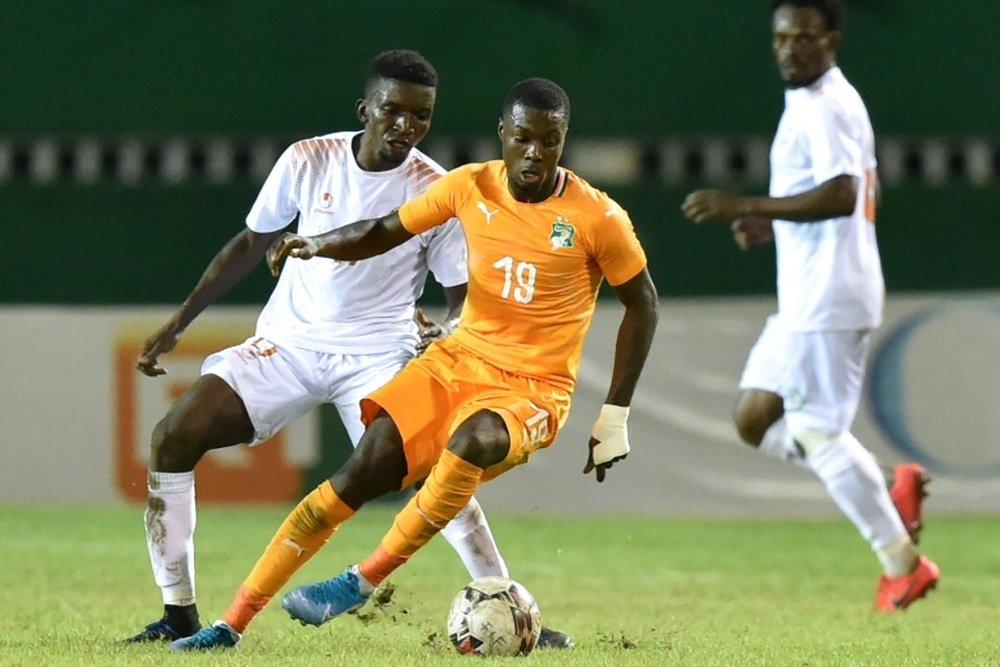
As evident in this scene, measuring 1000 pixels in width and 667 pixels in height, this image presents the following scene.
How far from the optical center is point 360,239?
5.91 m

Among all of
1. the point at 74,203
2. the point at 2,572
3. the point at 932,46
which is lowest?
the point at 2,572

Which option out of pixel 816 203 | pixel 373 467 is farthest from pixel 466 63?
pixel 373 467

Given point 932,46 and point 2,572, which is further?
point 932,46

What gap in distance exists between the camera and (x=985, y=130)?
12.5 metres

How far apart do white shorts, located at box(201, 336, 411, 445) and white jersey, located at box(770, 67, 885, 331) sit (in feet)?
6.47

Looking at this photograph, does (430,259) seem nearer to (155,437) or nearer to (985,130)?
(155,437)

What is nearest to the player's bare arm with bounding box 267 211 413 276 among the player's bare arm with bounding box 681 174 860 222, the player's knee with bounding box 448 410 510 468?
the player's knee with bounding box 448 410 510 468

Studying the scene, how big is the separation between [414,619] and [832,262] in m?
2.21

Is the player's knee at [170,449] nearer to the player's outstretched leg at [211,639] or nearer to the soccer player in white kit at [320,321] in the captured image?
the soccer player in white kit at [320,321]

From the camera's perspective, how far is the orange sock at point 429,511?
556cm

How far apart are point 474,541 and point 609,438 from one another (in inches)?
26.1

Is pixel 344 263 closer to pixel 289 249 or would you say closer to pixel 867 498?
pixel 289 249

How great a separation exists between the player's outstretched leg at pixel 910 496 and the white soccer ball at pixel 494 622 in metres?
2.55

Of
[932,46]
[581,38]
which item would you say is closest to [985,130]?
[932,46]
